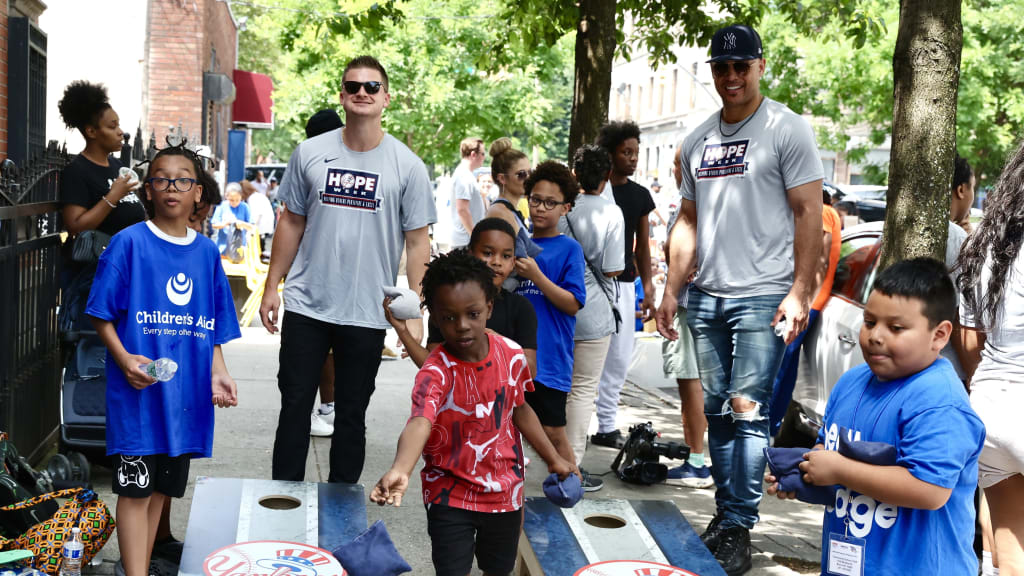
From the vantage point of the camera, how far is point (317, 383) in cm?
488

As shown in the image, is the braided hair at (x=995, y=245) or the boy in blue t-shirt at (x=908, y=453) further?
Answer: the braided hair at (x=995, y=245)

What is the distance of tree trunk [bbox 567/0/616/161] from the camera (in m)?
8.98

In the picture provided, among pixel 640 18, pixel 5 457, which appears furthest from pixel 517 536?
pixel 640 18

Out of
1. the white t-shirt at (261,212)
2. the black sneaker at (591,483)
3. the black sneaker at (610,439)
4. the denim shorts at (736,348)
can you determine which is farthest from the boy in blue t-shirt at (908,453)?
the white t-shirt at (261,212)

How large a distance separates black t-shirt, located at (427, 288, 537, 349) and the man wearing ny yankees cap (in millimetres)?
957

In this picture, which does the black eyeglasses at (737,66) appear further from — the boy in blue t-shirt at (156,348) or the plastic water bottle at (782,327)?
the boy in blue t-shirt at (156,348)

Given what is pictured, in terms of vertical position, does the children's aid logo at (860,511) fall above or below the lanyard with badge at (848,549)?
above

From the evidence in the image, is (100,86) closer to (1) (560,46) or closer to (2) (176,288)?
(2) (176,288)

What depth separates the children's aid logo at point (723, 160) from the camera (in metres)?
4.68

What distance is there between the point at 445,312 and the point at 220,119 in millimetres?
24542

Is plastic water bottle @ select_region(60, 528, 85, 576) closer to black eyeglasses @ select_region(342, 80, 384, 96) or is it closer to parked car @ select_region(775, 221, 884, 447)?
black eyeglasses @ select_region(342, 80, 384, 96)

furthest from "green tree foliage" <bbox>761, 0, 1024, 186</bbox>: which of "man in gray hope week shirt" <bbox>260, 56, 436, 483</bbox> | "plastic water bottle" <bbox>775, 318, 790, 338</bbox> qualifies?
"man in gray hope week shirt" <bbox>260, 56, 436, 483</bbox>

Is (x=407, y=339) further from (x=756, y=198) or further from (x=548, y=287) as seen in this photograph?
(x=756, y=198)

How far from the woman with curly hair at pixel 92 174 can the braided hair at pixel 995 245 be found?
154 inches
